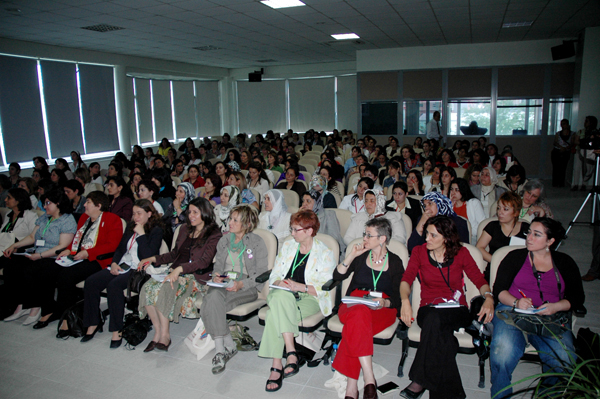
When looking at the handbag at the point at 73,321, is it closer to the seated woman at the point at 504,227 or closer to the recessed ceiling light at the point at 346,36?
the seated woman at the point at 504,227

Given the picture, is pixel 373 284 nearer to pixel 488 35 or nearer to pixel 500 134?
pixel 488 35

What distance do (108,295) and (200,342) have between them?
0.98 metres

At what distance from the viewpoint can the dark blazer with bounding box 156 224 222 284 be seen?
3604 millimetres

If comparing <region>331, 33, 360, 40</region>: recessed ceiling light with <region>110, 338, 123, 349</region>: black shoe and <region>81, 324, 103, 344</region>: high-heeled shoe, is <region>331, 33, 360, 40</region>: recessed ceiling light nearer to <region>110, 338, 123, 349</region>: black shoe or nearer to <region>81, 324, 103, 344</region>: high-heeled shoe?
<region>81, 324, 103, 344</region>: high-heeled shoe

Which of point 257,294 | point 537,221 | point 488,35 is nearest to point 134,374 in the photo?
point 257,294

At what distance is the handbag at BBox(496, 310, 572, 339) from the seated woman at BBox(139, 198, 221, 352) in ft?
7.79

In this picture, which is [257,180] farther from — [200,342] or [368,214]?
[200,342]

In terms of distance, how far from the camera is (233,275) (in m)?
3.41

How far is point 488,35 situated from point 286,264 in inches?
376

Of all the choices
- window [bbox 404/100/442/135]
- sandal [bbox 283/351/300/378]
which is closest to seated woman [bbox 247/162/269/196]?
sandal [bbox 283/351/300/378]

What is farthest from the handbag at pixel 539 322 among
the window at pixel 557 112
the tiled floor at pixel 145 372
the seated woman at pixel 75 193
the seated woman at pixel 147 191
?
the window at pixel 557 112

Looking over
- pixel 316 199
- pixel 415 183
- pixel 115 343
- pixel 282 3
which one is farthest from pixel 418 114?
pixel 115 343

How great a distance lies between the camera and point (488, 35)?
10258 mm

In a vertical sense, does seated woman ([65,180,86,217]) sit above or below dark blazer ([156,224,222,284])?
above
